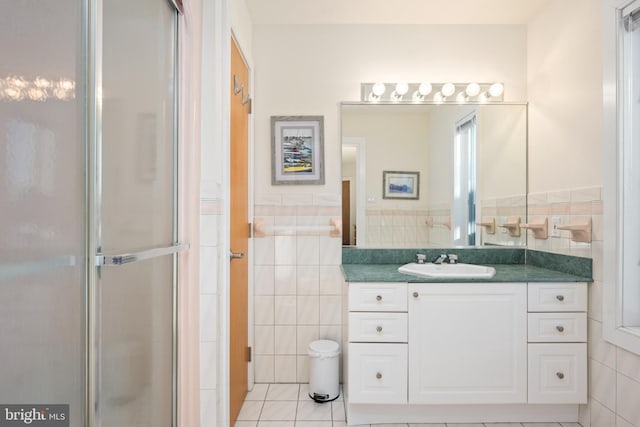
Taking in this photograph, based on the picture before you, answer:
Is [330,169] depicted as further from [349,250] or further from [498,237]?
[498,237]

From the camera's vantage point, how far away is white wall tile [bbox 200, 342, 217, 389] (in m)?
1.52

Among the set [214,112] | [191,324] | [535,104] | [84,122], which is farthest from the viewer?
[535,104]

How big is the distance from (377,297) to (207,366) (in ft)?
3.02

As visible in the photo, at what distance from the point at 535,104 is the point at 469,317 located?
154 cm

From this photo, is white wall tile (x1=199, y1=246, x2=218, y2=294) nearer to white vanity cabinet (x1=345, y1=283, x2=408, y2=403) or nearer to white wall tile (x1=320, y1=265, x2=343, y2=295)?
white vanity cabinet (x1=345, y1=283, x2=408, y2=403)

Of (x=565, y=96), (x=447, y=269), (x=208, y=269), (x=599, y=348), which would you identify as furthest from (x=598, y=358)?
(x=208, y=269)

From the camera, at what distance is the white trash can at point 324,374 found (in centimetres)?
211

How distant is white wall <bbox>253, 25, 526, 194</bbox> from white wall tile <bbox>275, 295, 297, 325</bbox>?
0.77 meters

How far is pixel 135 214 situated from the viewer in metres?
1.10

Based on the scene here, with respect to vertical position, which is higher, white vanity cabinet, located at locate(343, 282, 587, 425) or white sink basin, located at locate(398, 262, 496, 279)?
white sink basin, located at locate(398, 262, 496, 279)

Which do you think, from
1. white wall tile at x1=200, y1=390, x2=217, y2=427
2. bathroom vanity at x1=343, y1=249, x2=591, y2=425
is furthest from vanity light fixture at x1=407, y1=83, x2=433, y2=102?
white wall tile at x1=200, y1=390, x2=217, y2=427

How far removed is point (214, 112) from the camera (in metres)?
1.54

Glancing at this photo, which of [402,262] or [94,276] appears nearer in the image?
[94,276]

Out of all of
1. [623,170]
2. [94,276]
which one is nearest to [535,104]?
[623,170]
